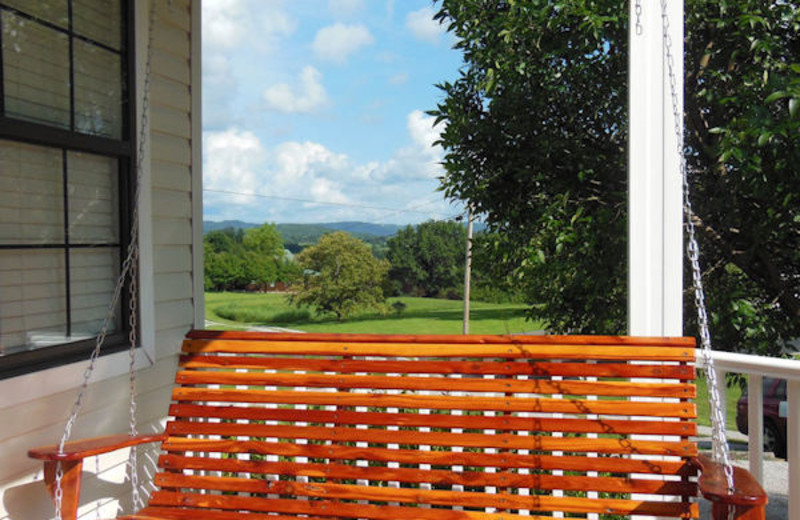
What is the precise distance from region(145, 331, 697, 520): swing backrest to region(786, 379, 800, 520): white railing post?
26 centimetres

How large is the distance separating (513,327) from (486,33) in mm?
2079

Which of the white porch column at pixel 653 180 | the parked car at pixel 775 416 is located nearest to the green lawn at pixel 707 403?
the parked car at pixel 775 416

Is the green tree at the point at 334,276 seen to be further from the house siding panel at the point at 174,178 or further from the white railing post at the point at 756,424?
the white railing post at the point at 756,424

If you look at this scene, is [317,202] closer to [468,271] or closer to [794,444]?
[468,271]

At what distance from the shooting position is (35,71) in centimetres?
192

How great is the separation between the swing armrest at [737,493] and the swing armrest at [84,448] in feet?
4.92

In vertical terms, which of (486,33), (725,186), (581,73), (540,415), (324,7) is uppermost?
(324,7)

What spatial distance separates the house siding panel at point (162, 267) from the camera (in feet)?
7.22

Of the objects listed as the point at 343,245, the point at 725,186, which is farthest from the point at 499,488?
the point at 343,245

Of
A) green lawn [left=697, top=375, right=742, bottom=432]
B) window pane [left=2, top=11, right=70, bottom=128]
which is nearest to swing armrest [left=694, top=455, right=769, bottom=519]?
window pane [left=2, top=11, right=70, bottom=128]

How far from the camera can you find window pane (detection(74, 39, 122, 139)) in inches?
83.8

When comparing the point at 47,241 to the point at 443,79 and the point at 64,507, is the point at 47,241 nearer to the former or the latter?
the point at 64,507

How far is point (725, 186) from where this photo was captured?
3.57 meters

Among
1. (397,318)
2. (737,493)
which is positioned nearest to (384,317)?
(397,318)
